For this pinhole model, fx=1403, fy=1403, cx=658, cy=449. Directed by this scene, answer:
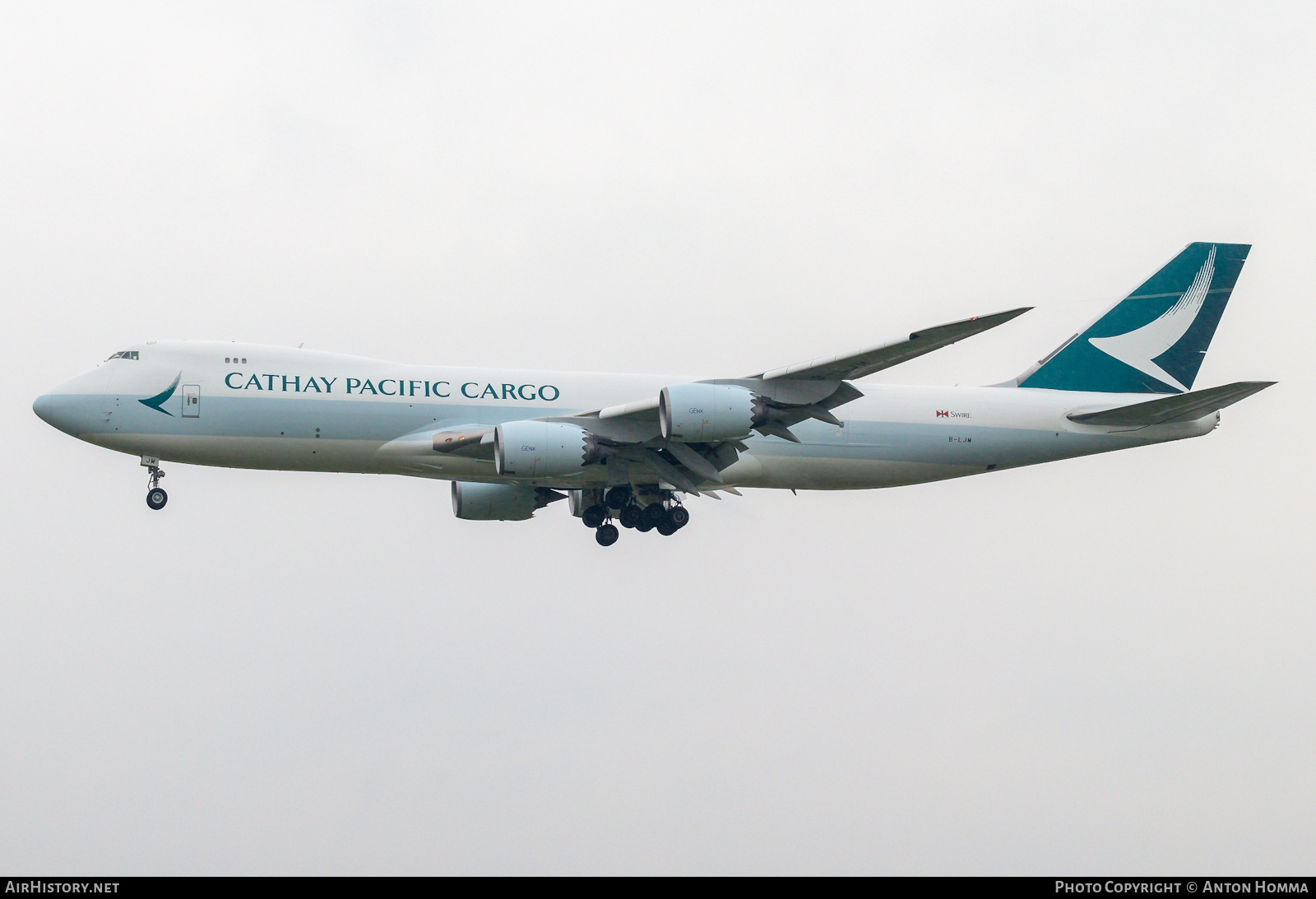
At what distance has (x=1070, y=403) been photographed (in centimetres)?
4016

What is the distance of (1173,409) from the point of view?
124ft

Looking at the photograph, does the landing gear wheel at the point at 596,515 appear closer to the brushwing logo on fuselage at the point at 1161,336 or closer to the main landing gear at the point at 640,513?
the main landing gear at the point at 640,513

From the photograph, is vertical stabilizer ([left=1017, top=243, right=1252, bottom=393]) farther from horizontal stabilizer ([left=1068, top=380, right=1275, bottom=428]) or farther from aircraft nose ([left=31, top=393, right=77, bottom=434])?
aircraft nose ([left=31, top=393, right=77, bottom=434])

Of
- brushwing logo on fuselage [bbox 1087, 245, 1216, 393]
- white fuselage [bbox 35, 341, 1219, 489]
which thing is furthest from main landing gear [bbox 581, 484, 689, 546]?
brushwing logo on fuselage [bbox 1087, 245, 1216, 393]

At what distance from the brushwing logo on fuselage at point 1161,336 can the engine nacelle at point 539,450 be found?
54.6 feet

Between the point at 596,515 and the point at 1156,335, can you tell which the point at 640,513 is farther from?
the point at 1156,335

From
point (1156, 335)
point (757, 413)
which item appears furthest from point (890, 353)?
point (1156, 335)

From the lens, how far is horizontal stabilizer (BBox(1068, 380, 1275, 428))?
117 ft

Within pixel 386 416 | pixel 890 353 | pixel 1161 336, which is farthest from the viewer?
pixel 1161 336

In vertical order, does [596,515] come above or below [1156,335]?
below

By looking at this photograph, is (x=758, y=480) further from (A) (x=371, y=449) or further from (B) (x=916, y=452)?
(A) (x=371, y=449)

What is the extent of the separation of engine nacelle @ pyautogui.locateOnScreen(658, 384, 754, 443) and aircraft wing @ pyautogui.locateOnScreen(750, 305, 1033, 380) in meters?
0.97

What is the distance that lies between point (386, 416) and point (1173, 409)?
20.9m

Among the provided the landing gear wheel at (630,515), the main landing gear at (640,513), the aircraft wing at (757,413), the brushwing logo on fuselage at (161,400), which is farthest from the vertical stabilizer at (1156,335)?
the brushwing logo on fuselage at (161,400)
